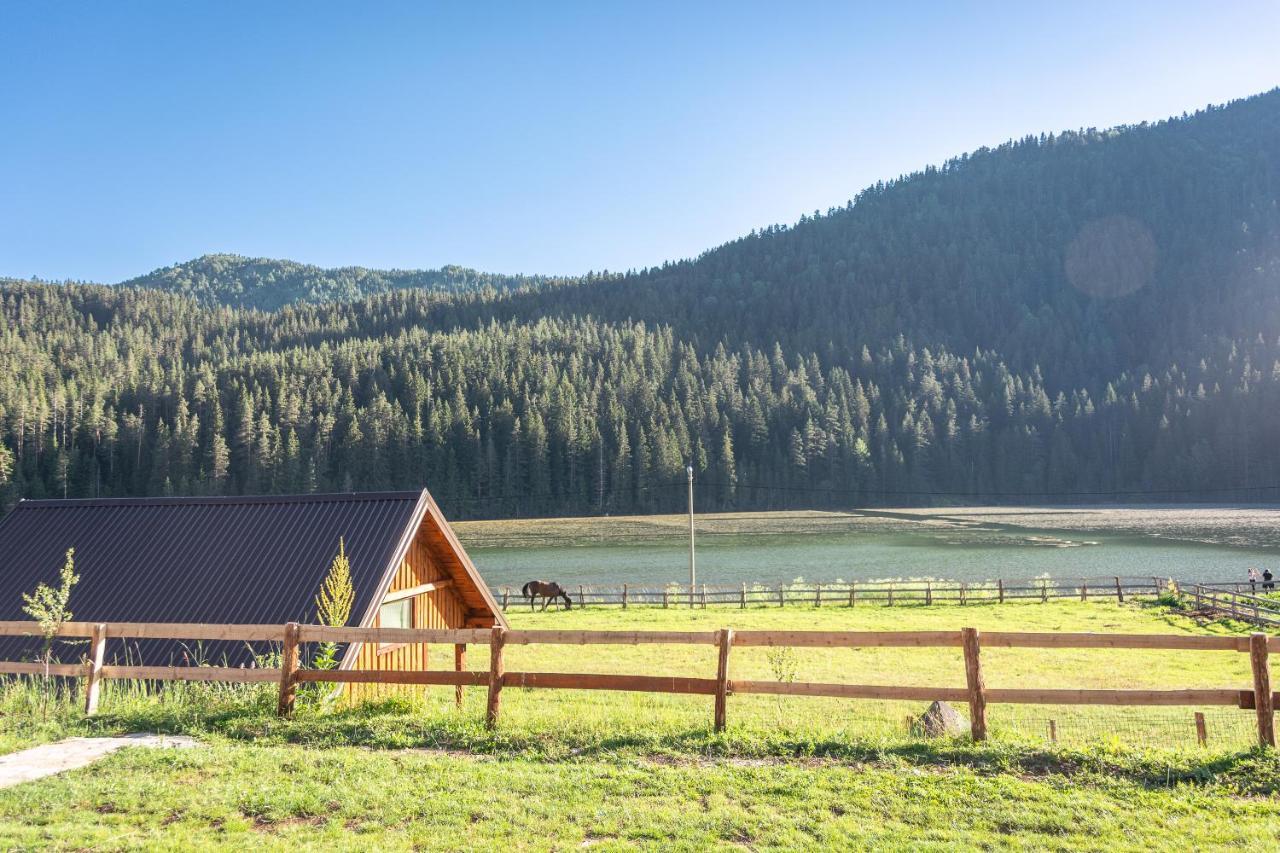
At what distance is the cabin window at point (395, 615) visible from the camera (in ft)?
45.3

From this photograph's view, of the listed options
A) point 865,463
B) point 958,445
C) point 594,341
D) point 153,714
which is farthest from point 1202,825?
point 594,341

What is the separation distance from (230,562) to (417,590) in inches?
124

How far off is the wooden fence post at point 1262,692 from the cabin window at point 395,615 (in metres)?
11.5

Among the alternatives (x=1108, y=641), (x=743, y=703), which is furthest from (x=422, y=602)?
(x=1108, y=641)

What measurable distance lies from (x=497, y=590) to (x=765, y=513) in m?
78.8

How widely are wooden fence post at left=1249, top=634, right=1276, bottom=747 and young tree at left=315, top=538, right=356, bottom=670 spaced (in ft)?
34.3

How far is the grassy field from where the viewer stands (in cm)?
638

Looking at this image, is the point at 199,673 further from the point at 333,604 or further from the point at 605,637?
the point at 605,637

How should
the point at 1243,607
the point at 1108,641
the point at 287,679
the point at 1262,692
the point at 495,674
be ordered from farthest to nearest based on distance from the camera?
1. the point at 1243,607
2. the point at 287,679
3. the point at 495,674
4. the point at 1108,641
5. the point at 1262,692

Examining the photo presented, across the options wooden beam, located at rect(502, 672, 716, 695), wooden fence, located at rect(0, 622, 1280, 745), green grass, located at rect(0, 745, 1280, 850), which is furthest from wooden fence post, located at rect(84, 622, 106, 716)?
wooden beam, located at rect(502, 672, 716, 695)

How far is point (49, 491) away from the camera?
11538 cm

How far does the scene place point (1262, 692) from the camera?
804 cm

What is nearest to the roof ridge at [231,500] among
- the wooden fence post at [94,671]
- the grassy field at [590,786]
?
the grassy field at [590,786]

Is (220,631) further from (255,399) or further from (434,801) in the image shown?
(255,399)
